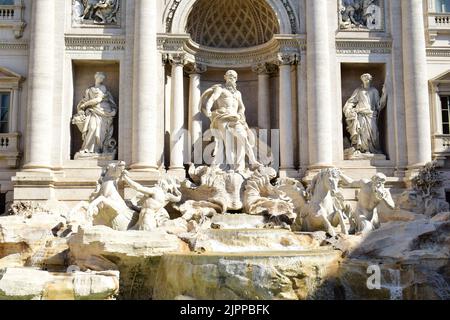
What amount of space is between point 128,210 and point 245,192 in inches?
159

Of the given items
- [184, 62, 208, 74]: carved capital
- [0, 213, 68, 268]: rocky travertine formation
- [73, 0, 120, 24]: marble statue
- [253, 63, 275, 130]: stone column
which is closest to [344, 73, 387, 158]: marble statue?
[253, 63, 275, 130]: stone column

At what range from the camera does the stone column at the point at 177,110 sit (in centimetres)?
1989

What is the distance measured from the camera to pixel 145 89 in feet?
63.8

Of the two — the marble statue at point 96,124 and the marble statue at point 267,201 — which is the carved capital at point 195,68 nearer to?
the marble statue at point 96,124

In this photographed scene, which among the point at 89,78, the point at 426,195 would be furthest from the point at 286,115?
the point at 89,78

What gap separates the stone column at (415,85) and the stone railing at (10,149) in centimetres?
1398

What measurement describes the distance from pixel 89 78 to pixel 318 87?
8.49m

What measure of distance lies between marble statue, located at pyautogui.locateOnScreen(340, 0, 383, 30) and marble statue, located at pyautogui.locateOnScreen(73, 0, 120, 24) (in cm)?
855

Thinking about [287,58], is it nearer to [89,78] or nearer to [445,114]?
[445,114]

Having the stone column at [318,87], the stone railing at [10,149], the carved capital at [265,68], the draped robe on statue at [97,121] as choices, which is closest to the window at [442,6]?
the stone column at [318,87]

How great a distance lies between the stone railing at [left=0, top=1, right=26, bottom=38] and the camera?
20.3 m

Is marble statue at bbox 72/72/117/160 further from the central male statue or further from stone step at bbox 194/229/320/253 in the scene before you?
stone step at bbox 194/229/320/253

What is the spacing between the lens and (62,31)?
66.1ft

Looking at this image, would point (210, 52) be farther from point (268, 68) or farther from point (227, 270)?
point (227, 270)
